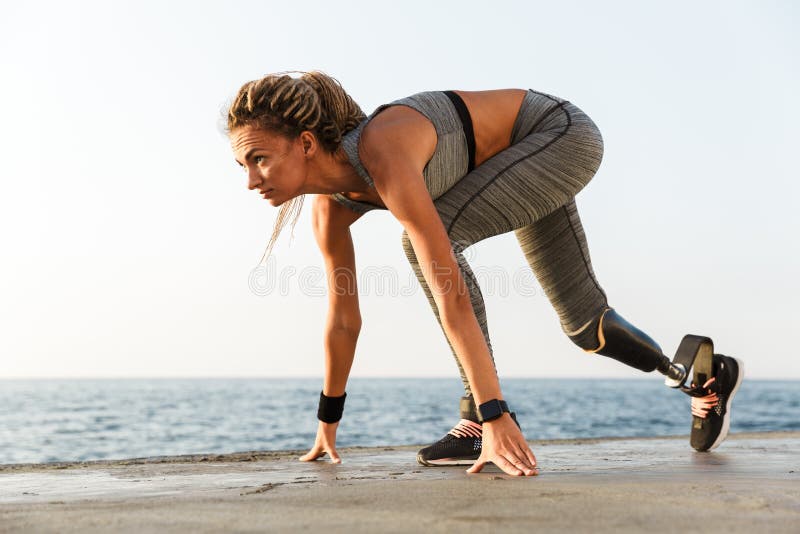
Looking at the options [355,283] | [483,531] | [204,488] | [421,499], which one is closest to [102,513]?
[204,488]

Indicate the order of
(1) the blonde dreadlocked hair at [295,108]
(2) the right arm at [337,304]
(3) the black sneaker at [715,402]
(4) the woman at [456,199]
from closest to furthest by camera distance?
(4) the woman at [456,199], (1) the blonde dreadlocked hair at [295,108], (2) the right arm at [337,304], (3) the black sneaker at [715,402]

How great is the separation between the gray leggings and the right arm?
49 centimetres

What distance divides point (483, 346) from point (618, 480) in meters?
0.56

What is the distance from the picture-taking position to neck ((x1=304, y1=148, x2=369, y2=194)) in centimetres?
287

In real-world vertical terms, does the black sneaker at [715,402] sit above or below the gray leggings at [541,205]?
below

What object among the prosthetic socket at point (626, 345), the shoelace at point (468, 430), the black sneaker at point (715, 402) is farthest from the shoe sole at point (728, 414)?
the shoelace at point (468, 430)

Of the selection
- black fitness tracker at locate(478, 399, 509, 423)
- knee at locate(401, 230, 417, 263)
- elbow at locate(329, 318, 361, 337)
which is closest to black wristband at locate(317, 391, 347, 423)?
elbow at locate(329, 318, 361, 337)

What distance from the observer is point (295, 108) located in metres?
2.78

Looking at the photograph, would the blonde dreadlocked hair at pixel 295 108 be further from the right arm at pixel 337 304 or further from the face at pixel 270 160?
the right arm at pixel 337 304

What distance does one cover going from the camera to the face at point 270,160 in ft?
9.16

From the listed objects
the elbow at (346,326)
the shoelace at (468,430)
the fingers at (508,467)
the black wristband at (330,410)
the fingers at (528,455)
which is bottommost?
the fingers at (508,467)

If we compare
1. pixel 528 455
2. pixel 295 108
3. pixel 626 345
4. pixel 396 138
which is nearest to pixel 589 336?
pixel 626 345

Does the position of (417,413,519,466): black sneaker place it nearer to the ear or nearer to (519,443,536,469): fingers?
(519,443,536,469): fingers

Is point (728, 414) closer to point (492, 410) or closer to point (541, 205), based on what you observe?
point (541, 205)
